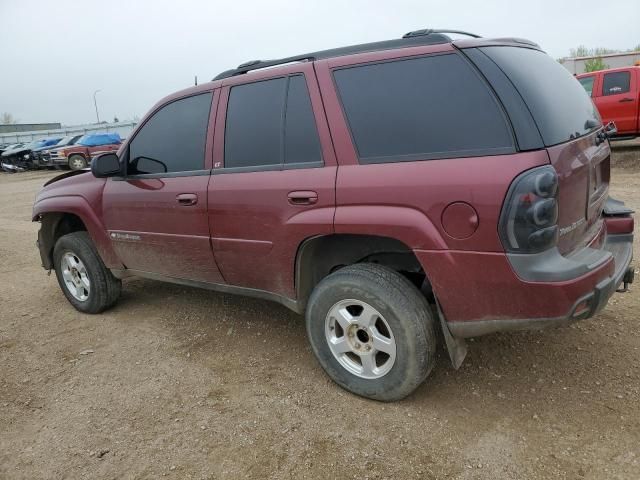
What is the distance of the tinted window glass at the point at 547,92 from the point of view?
232cm

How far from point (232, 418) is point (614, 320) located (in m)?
2.69

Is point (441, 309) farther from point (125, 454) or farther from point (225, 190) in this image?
point (125, 454)

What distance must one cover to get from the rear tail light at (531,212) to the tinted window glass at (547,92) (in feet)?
0.67

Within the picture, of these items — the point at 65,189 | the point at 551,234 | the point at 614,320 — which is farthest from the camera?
the point at 65,189

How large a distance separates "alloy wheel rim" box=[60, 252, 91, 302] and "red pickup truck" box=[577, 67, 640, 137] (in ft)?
34.4

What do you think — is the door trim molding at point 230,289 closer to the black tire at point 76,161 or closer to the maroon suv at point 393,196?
the maroon suv at point 393,196

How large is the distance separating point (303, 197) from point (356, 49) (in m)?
0.88

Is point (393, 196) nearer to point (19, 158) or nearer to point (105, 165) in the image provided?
point (105, 165)

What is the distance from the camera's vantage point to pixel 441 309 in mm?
2551

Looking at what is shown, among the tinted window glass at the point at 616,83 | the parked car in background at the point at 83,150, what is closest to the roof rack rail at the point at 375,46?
the tinted window glass at the point at 616,83

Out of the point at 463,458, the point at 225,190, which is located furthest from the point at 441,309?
the point at 225,190

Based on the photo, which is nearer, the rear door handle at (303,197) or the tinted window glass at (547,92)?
the tinted window glass at (547,92)

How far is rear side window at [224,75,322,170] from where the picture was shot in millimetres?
2930

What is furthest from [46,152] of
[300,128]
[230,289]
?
[300,128]
